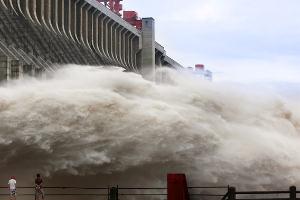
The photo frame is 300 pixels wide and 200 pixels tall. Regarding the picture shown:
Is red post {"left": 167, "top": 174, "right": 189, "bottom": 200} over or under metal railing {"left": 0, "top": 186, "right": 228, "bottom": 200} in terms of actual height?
over

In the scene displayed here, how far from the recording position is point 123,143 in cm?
2752

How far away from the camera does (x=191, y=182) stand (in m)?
28.1

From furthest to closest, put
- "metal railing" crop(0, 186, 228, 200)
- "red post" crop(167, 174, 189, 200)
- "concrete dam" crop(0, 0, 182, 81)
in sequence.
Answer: "concrete dam" crop(0, 0, 182, 81), "metal railing" crop(0, 186, 228, 200), "red post" crop(167, 174, 189, 200)

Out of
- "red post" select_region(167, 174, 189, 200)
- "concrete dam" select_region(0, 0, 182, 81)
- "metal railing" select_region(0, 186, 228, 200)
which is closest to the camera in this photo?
"red post" select_region(167, 174, 189, 200)

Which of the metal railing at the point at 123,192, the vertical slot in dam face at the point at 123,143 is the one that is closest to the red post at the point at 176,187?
the metal railing at the point at 123,192

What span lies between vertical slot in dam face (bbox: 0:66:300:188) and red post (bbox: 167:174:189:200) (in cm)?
241

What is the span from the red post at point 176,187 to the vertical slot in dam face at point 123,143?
2.41 meters

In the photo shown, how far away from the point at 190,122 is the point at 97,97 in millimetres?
4290

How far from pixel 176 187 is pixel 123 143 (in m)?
3.47

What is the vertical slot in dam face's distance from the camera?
27219mm

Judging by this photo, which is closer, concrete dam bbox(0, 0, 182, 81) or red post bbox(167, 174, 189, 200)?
red post bbox(167, 174, 189, 200)

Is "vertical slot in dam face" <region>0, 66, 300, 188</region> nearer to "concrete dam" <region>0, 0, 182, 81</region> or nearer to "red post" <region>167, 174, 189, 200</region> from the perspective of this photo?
"red post" <region>167, 174, 189, 200</region>

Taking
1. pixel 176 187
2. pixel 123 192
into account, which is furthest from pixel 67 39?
pixel 176 187

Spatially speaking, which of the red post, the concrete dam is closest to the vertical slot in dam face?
the red post
